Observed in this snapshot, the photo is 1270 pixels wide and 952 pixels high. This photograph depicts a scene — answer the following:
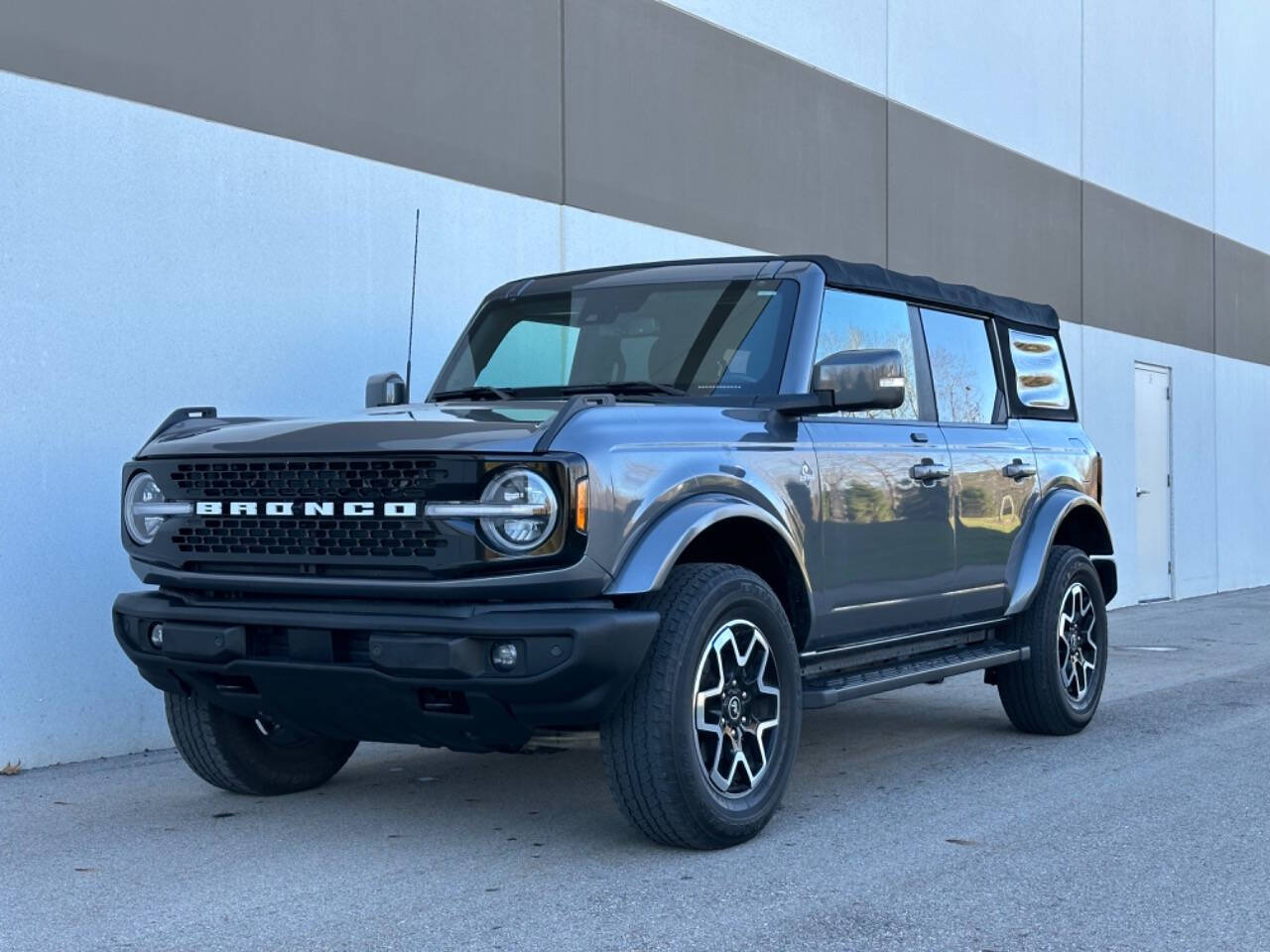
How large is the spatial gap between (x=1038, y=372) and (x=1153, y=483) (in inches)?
393

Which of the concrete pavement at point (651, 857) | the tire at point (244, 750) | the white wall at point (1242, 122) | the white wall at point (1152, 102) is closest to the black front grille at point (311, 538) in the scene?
the tire at point (244, 750)

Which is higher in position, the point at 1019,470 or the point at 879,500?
the point at 1019,470

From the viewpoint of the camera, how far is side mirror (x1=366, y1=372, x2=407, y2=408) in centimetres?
675

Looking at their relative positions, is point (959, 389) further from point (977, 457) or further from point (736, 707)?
point (736, 707)

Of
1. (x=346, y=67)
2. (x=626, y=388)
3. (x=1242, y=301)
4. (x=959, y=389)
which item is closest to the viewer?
(x=626, y=388)

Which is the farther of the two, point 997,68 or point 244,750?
point 997,68

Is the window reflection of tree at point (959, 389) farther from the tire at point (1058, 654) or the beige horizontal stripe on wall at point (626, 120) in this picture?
the beige horizontal stripe on wall at point (626, 120)

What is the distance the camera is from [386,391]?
22.2 feet

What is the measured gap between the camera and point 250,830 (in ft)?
18.2

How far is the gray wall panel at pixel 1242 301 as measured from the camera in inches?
774

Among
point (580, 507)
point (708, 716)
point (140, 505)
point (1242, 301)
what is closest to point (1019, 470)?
point (708, 716)

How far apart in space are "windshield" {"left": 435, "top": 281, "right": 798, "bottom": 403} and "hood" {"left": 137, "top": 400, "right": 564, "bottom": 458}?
0.49 m

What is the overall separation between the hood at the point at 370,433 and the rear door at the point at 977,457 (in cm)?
206

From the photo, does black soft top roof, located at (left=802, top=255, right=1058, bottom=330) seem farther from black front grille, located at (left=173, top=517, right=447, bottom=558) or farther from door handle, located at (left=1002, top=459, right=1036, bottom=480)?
black front grille, located at (left=173, top=517, right=447, bottom=558)
